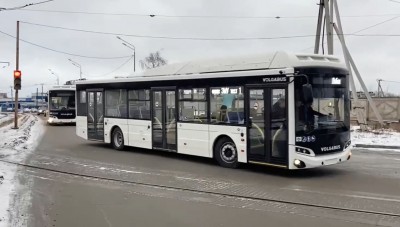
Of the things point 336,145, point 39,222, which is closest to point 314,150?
point 336,145

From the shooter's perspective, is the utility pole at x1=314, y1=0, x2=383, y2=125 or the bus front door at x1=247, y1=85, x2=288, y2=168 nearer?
the bus front door at x1=247, y1=85, x2=288, y2=168

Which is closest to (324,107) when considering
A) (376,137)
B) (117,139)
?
(117,139)

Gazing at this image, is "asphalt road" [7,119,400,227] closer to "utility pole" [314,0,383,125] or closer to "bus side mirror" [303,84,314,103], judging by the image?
"bus side mirror" [303,84,314,103]

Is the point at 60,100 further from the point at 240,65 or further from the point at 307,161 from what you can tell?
the point at 307,161

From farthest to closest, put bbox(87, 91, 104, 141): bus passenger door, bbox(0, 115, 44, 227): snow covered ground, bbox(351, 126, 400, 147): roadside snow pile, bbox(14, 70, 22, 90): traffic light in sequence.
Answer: bbox(14, 70, 22, 90): traffic light < bbox(351, 126, 400, 147): roadside snow pile < bbox(87, 91, 104, 141): bus passenger door < bbox(0, 115, 44, 227): snow covered ground

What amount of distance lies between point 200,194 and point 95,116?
10287 millimetres

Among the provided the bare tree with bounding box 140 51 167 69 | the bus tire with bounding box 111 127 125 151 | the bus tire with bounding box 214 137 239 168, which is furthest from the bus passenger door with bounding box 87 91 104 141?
the bare tree with bounding box 140 51 167 69

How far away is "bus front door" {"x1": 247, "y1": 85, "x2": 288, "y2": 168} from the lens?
10.9 m

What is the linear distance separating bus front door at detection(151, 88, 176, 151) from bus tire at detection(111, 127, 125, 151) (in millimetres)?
2331

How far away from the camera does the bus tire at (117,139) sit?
17156mm

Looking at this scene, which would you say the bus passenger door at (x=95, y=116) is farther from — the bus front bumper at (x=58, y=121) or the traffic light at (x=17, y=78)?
the bus front bumper at (x=58, y=121)

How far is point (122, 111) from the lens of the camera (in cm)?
1691

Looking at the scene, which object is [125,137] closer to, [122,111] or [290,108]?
[122,111]

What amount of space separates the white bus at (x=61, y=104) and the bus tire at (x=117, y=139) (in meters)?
18.7
